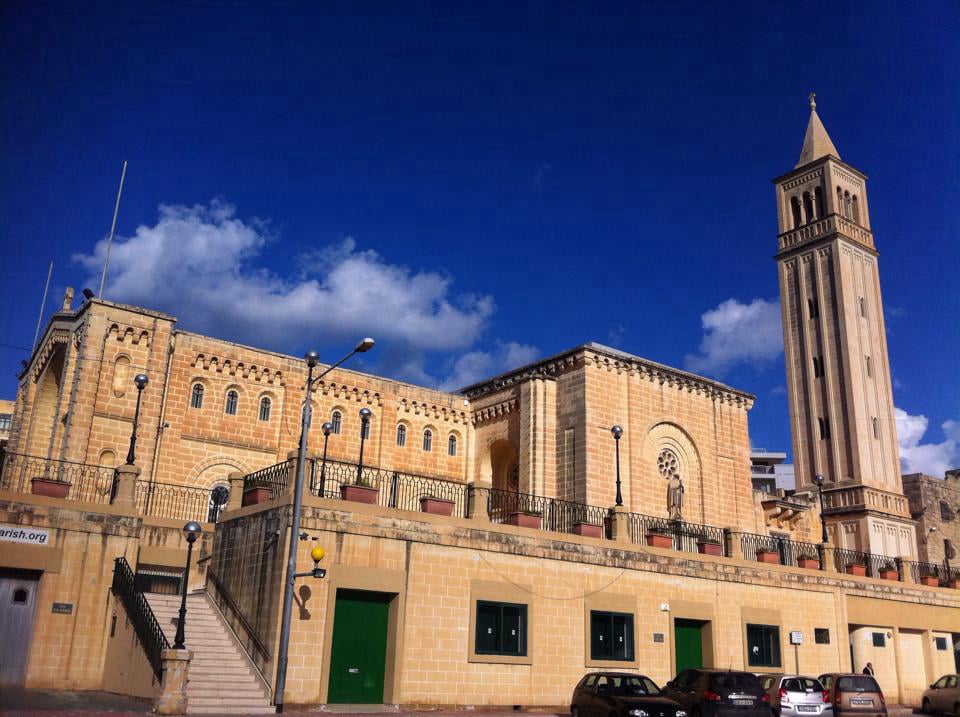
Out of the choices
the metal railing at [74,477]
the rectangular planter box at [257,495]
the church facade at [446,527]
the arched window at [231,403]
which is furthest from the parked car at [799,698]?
the arched window at [231,403]

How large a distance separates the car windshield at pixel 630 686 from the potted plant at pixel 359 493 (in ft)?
21.3

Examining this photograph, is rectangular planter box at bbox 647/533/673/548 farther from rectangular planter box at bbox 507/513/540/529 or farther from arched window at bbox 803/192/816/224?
arched window at bbox 803/192/816/224

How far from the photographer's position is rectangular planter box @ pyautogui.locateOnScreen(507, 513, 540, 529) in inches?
868

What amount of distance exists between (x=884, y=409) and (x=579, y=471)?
1095 inches

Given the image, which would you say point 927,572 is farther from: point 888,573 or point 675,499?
point 675,499

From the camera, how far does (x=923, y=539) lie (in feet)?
167

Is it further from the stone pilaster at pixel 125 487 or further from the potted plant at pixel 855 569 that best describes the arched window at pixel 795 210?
the stone pilaster at pixel 125 487

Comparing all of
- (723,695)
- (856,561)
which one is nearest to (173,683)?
(723,695)

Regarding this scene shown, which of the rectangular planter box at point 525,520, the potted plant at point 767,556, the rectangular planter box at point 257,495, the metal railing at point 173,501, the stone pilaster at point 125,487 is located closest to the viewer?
the rectangular planter box at point 257,495

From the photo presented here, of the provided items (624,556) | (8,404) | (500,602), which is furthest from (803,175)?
(8,404)

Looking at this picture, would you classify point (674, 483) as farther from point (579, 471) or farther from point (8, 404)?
point (8, 404)

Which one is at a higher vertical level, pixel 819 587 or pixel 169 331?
pixel 169 331

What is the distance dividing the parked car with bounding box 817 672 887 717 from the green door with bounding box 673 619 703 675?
467cm

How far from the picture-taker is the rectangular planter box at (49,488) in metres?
20.1
